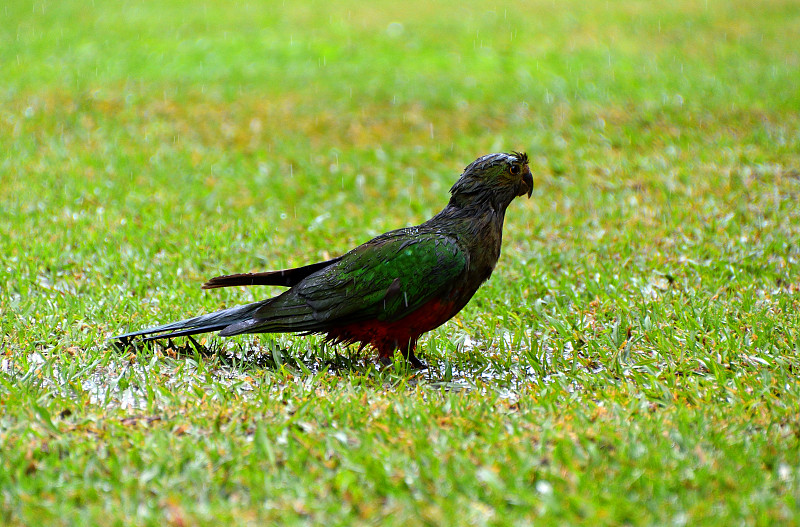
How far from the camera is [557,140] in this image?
827cm

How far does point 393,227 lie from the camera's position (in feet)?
21.3

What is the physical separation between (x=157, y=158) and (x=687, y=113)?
17.9ft

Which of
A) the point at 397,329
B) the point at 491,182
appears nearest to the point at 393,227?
the point at 491,182

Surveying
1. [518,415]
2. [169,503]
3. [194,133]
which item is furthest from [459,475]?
[194,133]

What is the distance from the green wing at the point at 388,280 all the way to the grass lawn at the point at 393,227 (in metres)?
0.32

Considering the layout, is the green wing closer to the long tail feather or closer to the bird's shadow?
the long tail feather

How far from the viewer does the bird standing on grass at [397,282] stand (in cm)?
374

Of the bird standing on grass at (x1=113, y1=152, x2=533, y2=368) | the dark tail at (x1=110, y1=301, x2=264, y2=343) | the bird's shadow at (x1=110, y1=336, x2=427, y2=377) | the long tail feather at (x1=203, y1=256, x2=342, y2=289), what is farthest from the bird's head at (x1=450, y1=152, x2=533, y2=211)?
the dark tail at (x1=110, y1=301, x2=264, y2=343)

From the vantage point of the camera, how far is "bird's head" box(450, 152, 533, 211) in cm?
402

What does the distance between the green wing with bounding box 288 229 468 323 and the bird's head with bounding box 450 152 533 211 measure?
30 centimetres

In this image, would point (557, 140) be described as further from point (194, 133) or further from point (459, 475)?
point (459, 475)

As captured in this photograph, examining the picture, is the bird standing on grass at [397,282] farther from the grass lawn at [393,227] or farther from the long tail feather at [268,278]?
the grass lawn at [393,227]

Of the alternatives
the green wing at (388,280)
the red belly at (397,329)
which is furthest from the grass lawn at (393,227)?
the green wing at (388,280)

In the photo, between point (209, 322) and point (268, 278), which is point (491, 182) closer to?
point (268, 278)
